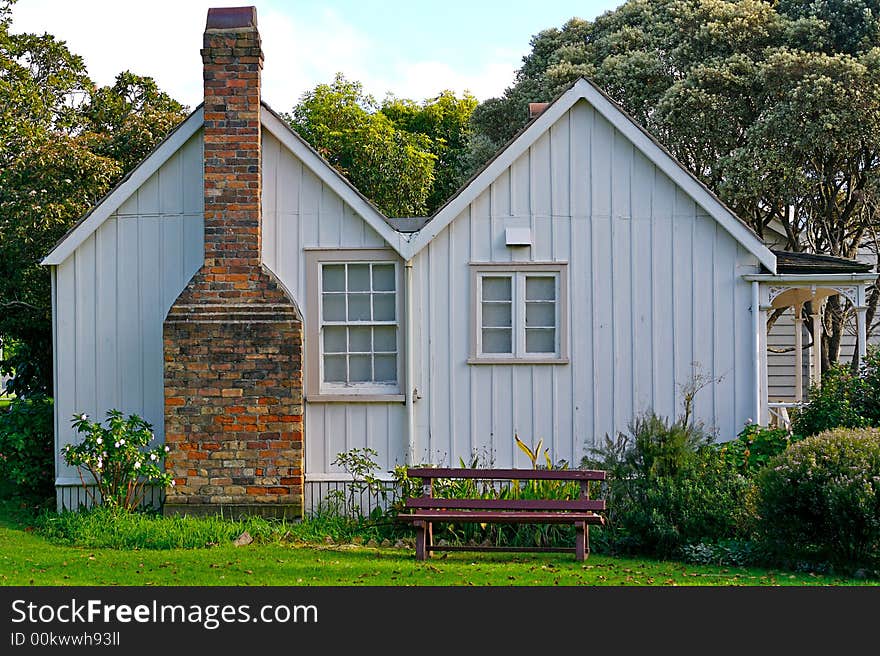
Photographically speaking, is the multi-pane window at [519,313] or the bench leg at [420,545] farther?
the multi-pane window at [519,313]

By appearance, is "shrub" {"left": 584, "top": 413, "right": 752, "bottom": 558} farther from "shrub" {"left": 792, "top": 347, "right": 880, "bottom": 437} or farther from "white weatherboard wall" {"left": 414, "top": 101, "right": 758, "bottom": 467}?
"shrub" {"left": 792, "top": 347, "right": 880, "bottom": 437}

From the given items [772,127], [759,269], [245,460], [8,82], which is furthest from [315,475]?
[772,127]

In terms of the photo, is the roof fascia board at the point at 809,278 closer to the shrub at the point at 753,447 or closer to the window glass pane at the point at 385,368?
the shrub at the point at 753,447

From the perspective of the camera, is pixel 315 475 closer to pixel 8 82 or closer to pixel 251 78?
pixel 251 78

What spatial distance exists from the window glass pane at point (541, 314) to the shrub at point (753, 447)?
99.3 inches

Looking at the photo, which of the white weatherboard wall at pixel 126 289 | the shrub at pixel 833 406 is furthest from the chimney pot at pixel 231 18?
the shrub at pixel 833 406

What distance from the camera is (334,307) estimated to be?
13258 millimetres

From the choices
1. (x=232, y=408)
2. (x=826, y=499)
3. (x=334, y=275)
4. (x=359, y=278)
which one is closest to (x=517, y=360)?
(x=359, y=278)

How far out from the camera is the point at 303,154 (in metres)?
13.1

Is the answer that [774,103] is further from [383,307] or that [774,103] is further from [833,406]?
[383,307]

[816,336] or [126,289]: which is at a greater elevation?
[126,289]

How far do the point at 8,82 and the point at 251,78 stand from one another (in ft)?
30.3

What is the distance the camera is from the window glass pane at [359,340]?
1326 centimetres

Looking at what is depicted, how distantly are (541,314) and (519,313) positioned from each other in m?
0.30
